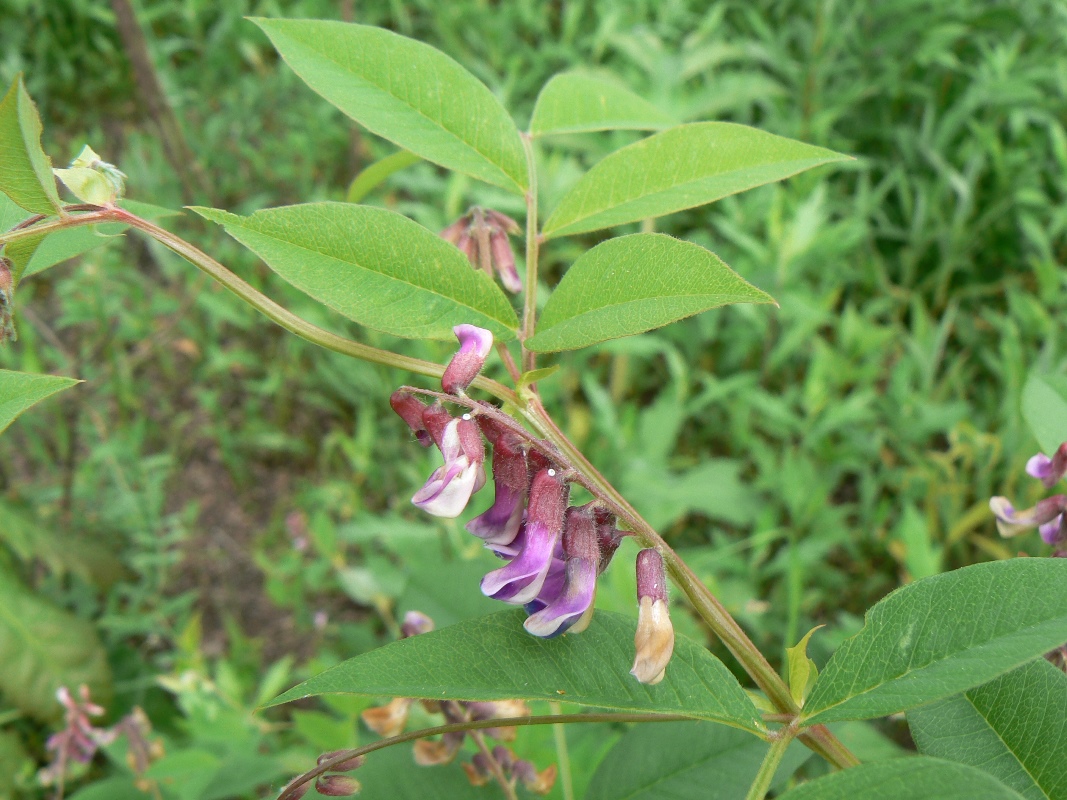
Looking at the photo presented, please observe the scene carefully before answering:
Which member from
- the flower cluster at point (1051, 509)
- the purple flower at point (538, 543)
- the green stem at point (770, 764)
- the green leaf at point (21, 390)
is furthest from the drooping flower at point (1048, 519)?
the green leaf at point (21, 390)

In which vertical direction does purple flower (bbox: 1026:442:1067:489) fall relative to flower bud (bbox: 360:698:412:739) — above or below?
above

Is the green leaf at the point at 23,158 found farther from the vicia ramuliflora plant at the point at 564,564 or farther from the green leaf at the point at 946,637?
the green leaf at the point at 946,637

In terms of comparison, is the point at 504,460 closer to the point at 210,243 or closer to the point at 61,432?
the point at 61,432

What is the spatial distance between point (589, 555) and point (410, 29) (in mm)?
3093

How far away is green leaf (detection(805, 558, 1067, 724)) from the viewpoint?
47 cm

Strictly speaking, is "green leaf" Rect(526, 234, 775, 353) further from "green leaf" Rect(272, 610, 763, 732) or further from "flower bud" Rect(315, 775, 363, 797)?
"flower bud" Rect(315, 775, 363, 797)

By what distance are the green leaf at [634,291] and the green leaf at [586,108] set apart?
10.6 inches

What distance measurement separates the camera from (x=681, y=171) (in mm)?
665

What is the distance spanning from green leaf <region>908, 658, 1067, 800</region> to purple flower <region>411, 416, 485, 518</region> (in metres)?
0.32

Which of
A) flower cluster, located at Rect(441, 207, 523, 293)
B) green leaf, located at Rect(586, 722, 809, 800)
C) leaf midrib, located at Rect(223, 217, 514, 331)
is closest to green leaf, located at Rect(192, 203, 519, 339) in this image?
leaf midrib, located at Rect(223, 217, 514, 331)

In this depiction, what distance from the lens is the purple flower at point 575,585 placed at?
515 mm

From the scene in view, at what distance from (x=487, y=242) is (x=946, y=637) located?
0.43 m

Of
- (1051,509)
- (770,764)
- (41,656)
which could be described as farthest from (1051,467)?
(41,656)

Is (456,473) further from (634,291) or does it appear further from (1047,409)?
(1047,409)
